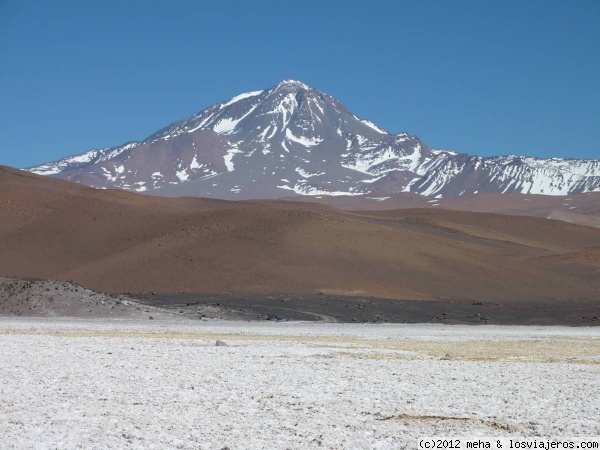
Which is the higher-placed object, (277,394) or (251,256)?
(251,256)

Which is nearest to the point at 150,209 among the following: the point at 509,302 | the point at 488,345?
the point at 509,302

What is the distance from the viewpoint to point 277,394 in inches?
614

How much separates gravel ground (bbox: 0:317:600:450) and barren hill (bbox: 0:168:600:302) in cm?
3457

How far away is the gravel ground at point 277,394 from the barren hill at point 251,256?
34571 millimetres

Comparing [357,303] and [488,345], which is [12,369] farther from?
[357,303]

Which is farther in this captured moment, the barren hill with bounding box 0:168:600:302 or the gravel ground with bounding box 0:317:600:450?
the barren hill with bounding box 0:168:600:302

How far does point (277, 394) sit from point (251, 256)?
49.5 m

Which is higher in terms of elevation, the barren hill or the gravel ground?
the barren hill

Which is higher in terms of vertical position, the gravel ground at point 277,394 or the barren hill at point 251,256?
the barren hill at point 251,256

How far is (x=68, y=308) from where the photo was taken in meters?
43.8

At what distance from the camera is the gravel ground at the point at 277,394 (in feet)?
40.2

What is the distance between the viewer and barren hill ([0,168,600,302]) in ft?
201

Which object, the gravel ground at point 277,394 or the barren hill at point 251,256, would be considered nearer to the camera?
the gravel ground at point 277,394

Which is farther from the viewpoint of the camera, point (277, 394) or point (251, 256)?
point (251, 256)
